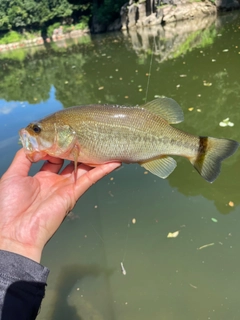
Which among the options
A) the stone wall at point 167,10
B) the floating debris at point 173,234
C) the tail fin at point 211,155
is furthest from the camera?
the stone wall at point 167,10

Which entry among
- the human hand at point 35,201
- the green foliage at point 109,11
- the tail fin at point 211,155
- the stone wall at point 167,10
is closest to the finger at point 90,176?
the human hand at point 35,201

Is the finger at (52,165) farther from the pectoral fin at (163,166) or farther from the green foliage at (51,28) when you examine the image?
the green foliage at (51,28)

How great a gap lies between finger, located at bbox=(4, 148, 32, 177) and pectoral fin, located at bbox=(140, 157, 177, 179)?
124 cm

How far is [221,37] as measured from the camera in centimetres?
1398

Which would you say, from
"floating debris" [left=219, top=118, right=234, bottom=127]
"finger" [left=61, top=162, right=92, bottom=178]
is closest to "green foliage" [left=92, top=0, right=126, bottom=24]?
"floating debris" [left=219, top=118, right=234, bottom=127]

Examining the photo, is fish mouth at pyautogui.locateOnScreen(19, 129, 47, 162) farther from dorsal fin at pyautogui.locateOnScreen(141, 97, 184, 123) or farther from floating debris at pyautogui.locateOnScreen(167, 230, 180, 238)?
floating debris at pyautogui.locateOnScreen(167, 230, 180, 238)

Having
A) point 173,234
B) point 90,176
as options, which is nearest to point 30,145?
point 90,176

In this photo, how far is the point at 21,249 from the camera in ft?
7.17

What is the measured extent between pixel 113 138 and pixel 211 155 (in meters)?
0.95

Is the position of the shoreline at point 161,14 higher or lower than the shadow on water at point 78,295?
higher

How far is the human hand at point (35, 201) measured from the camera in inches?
89.4

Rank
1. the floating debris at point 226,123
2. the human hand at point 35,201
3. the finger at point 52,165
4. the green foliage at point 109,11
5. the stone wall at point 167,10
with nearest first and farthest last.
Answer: the human hand at point 35,201 → the finger at point 52,165 → the floating debris at point 226,123 → the stone wall at point 167,10 → the green foliage at point 109,11

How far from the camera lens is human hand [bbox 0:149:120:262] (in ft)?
7.45

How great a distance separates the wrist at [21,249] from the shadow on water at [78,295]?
1.45 m
